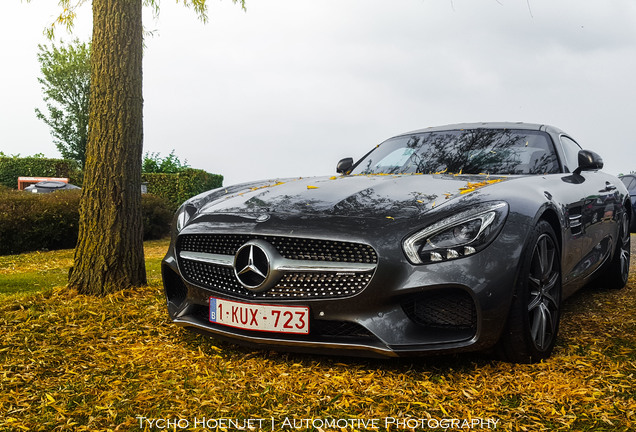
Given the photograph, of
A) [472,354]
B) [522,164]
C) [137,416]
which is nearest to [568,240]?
[522,164]

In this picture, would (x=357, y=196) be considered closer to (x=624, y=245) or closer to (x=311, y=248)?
(x=311, y=248)

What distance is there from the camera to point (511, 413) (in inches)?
107

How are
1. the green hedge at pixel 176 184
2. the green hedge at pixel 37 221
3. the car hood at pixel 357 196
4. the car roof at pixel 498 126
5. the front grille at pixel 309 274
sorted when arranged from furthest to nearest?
the green hedge at pixel 176 184 → the green hedge at pixel 37 221 → the car roof at pixel 498 126 → the car hood at pixel 357 196 → the front grille at pixel 309 274

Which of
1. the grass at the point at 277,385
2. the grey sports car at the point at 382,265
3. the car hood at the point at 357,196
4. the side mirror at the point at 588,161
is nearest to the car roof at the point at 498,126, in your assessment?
the side mirror at the point at 588,161

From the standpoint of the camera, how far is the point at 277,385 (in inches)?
119

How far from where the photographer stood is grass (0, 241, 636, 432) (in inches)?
106

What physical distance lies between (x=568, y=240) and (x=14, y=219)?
10180 millimetres

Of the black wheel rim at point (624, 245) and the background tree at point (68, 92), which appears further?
the background tree at point (68, 92)

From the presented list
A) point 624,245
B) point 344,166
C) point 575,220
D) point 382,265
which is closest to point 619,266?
point 624,245

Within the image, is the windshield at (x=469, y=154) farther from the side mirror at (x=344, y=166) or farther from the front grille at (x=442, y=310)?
the front grille at (x=442, y=310)

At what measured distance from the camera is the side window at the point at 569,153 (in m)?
4.68

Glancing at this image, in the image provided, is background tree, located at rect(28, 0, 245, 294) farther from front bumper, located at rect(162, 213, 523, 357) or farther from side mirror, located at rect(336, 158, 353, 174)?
front bumper, located at rect(162, 213, 523, 357)

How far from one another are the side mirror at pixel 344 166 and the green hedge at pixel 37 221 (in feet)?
22.8

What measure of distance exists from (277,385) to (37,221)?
9.93m
